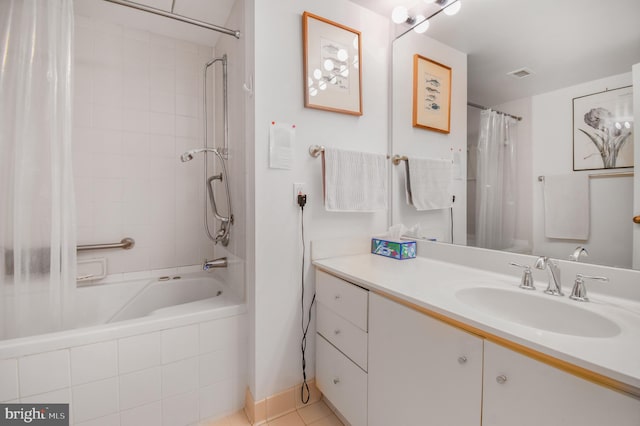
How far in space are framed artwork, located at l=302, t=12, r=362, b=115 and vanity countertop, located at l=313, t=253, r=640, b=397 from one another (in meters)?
0.88

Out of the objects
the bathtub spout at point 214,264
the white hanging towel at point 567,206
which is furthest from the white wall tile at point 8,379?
the white hanging towel at point 567,206

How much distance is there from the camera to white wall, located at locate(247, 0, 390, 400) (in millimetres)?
1356

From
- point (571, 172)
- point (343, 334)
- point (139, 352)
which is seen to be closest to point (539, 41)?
point (571, 172)

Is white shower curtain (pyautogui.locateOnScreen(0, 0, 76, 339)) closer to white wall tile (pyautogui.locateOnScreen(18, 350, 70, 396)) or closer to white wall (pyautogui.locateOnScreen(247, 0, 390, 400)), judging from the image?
white wall tile (pyautogui.locateOnScreen(18, 350, 70, 396))

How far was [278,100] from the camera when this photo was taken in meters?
1.39

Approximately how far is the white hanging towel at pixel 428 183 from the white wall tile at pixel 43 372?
1.84 m

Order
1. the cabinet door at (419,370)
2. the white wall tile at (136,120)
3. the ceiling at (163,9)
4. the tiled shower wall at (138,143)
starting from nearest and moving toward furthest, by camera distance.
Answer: the cabinet door at (419,370)
the ceiling at (163,9)
the tiled shower wall at (138,143)
the white wall tile at (136,120)

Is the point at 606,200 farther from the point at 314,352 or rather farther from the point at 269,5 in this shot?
the point at 269,5

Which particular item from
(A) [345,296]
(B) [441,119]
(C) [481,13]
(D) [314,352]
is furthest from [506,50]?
(D) [314,352]

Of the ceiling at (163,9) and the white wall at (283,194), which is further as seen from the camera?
the ceiling at (163,9)

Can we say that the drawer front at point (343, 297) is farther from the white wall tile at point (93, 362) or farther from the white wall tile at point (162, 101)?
the white wall tile at point (162, 101)

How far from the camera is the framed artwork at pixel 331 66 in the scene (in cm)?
144

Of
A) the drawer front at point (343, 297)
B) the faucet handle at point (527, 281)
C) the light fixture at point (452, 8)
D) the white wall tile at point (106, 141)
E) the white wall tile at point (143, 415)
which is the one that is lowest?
the white wall tile at point (143, 415)

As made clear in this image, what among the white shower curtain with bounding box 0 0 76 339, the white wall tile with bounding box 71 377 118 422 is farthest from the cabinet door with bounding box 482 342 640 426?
the white shower curtain with bounding box 0 0 76 339
